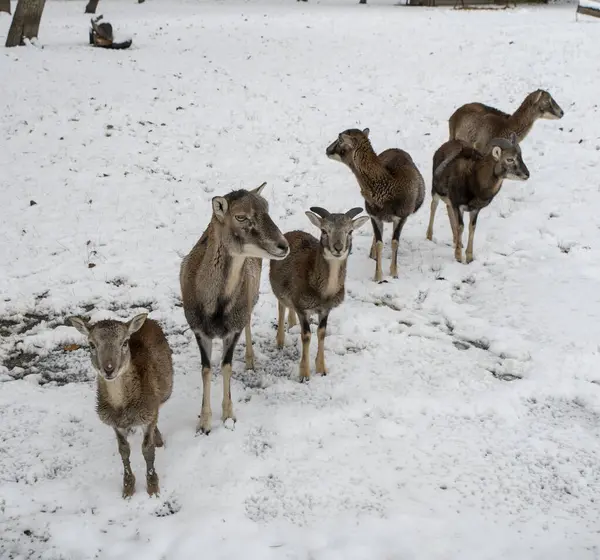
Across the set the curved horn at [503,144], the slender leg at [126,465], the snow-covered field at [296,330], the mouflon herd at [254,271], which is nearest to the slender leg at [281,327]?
the mouflon herd at [254,271]

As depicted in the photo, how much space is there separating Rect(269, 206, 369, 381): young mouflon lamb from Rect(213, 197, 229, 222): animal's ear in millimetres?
1309

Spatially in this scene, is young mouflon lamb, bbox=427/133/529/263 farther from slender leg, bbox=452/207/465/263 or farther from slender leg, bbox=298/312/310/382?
slender leg, bbox=298/312/310/382

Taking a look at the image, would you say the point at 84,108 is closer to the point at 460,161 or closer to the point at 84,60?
the point at 84,60

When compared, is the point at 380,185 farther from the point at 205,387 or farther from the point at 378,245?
the point at 205,387

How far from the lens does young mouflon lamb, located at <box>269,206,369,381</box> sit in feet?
22.3

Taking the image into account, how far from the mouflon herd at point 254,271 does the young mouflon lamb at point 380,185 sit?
0.05ft

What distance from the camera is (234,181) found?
12.5m

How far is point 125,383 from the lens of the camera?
203 inches

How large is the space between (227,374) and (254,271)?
118 cm

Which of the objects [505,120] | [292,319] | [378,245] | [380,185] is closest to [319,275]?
[292,319]

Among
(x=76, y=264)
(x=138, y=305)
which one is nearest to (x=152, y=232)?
(x=76, y=264)

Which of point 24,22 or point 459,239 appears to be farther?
point 24,22

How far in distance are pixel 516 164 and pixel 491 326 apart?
2.78 m

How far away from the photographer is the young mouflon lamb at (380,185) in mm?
9289
